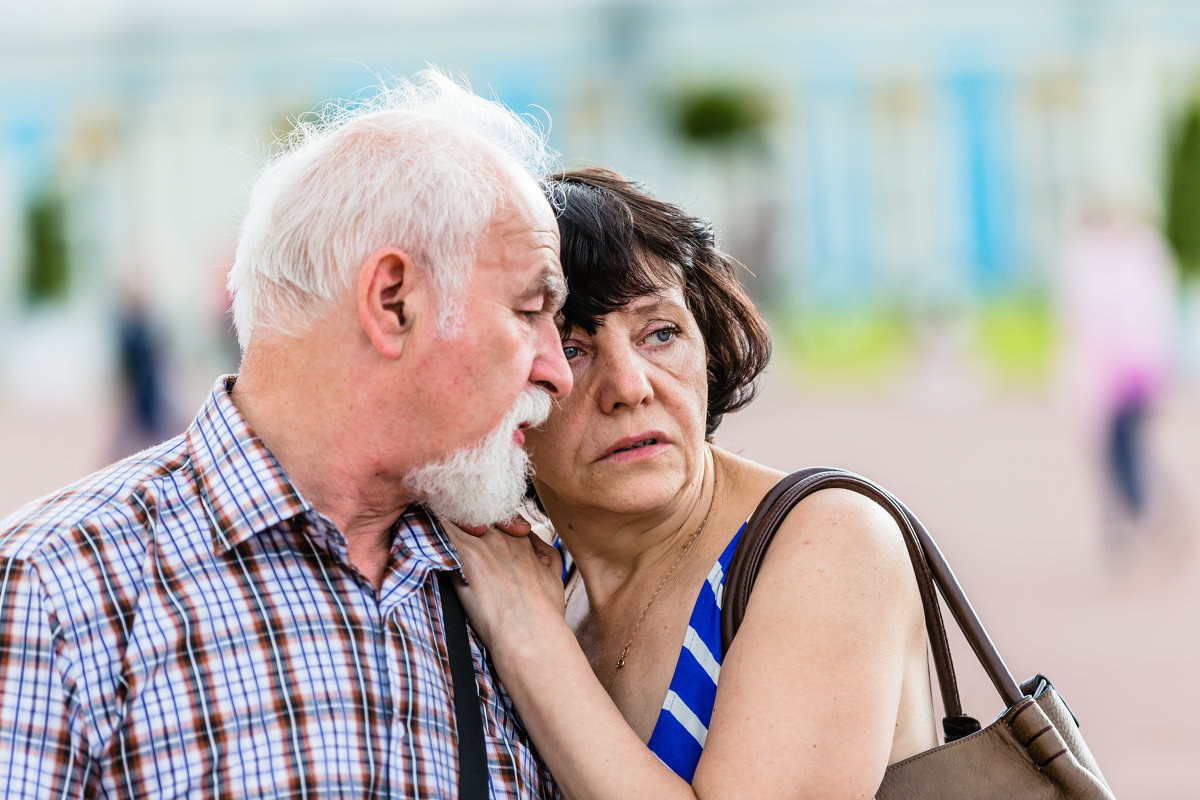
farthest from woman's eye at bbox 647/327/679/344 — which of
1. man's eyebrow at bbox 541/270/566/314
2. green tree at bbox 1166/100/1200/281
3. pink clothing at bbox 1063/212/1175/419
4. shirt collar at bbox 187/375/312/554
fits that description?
green tree at bbox 1166/100/1200/281

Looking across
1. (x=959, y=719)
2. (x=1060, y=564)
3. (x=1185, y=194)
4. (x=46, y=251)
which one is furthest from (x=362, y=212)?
(x=46, y=251)

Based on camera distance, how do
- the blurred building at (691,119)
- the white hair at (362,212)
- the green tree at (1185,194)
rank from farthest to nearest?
1. the blurred building at (691,119)
2. the green tree at (1185,194)
3. the white hair at (362,212)

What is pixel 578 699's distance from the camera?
2.04 m

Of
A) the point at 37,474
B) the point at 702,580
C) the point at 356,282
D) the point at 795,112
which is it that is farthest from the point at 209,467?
the point at 795,112

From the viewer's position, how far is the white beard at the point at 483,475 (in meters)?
2.04

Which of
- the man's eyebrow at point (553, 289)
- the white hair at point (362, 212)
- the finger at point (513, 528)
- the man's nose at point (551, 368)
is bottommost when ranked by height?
the finger at point (513, 528)

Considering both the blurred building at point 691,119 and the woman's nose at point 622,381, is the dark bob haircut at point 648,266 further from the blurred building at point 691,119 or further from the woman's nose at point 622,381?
the blurred building at point 691,119

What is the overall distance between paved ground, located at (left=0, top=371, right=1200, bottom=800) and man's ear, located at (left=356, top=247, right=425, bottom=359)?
1840 mm

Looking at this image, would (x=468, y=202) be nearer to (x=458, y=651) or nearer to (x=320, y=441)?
(x=320, y=441)

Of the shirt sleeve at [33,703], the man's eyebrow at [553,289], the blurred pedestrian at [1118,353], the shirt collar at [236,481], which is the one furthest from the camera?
the blurred pedestrian at [1118,353]

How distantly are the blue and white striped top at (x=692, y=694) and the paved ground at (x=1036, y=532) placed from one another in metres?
1.52

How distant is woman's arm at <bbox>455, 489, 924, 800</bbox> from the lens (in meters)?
1.92

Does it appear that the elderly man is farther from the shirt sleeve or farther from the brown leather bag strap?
the brown leather bag strap

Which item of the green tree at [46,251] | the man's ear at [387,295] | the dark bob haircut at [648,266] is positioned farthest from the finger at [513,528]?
the green tree at [46,251]
